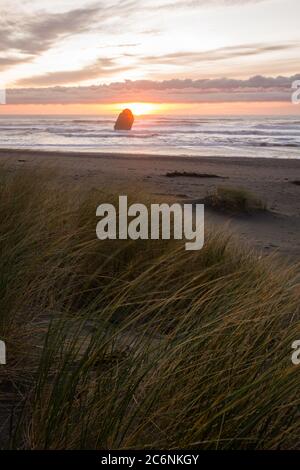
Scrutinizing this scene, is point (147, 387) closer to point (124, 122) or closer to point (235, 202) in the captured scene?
point (235, 202)

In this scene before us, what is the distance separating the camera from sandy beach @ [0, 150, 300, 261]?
7316mm

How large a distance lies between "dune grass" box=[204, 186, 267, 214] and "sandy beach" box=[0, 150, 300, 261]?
15cm

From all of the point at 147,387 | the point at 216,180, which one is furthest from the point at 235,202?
the point at 147,387

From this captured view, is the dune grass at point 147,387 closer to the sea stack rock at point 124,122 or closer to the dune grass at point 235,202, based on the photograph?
the dune grass at point 235,202

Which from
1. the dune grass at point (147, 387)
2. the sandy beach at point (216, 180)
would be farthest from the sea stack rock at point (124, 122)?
the dune grass at point (147, 387)

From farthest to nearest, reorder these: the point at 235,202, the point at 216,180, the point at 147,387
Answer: the point at 216,180 → the point at 235,202 → the point at 147,387

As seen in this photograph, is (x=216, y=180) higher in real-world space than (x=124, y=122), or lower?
lower

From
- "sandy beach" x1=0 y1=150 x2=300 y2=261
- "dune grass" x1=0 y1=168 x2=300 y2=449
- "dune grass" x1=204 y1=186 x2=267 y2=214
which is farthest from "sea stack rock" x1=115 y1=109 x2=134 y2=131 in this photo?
"dune grass" x1=0 y1=168 x2=300 y2=449

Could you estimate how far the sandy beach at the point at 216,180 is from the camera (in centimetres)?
732

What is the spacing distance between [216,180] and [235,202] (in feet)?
14.7

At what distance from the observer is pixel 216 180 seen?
43.5 feet

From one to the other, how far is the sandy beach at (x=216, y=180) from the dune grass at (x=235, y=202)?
153 millimetres

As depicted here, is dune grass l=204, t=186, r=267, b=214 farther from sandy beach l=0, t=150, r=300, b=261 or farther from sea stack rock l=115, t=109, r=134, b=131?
sea stack rock l=115, t=109, r=134, b=131
